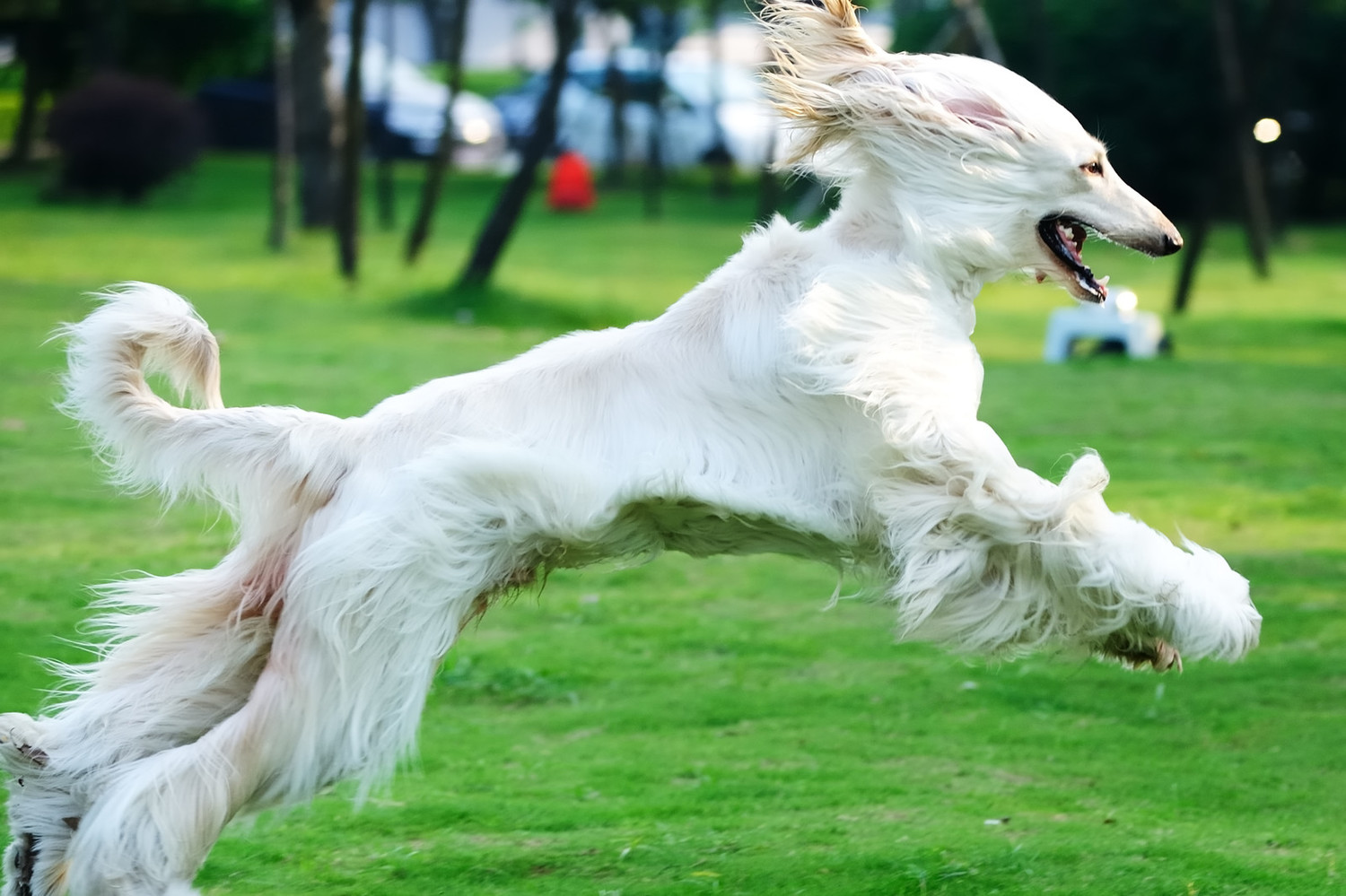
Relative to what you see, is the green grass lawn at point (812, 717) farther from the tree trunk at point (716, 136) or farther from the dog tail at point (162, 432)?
the tree trunk at point (716, 136)

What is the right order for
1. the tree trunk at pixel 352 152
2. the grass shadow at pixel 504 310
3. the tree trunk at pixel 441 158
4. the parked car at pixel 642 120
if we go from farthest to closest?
the parked car at pixel 642 120 → the tree trunk at pixel 441 158 → the tree trunk at pixel 352 152 → the grass shadow at pixel 504 310

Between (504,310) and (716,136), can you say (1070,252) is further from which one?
(716,136)

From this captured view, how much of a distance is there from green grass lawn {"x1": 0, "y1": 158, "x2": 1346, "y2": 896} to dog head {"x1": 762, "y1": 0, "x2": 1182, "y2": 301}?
112cm

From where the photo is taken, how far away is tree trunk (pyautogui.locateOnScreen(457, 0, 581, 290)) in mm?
15203

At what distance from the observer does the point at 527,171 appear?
1515cm

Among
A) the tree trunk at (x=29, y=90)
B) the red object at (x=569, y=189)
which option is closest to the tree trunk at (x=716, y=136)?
the red object at (x=569, y=189)

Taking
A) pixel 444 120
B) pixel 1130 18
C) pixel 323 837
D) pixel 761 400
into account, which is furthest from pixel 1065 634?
pixel 1130 18

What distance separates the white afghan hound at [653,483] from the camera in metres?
3.68

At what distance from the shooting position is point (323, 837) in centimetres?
479

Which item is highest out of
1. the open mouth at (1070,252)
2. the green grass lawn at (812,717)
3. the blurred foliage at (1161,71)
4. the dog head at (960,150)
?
the blurred foliage at (1161,71)

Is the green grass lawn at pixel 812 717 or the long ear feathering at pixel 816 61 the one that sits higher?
the long ear feathering at pixel 816 61

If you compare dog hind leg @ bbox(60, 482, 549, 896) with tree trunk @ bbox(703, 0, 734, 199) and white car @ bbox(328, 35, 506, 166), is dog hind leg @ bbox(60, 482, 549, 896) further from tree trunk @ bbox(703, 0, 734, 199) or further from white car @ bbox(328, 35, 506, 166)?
white car @ bbox(328, 35, 506, 166)

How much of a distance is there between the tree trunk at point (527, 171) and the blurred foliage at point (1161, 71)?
10.8 meters

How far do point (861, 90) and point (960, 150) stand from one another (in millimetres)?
292
